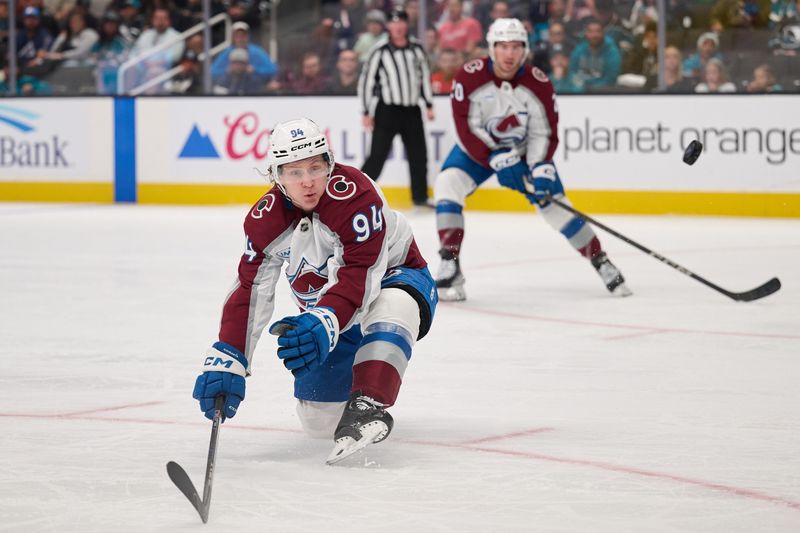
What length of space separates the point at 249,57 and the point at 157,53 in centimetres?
84

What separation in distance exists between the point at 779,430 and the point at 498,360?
1272 millimetres

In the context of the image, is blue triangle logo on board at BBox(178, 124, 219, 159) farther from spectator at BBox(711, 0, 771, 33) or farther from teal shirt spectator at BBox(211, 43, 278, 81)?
spectator at BBox(711, 0, 771, 33)

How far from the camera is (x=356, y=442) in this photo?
313 cm

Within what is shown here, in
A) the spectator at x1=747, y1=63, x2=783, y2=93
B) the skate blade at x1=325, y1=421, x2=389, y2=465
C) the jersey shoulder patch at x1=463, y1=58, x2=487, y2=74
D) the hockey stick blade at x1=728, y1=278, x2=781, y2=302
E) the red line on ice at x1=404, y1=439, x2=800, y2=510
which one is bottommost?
the hockey stick blade at x1=728, y1=278, x2=781, y2=302

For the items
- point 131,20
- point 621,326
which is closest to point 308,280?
point 621,326

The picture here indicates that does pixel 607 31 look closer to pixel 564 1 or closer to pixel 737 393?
pixel 564 1

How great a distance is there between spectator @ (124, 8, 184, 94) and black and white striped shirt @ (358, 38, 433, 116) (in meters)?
1.85

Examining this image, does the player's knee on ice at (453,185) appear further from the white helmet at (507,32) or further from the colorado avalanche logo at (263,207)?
the colorado avalanche logo at (263,207)

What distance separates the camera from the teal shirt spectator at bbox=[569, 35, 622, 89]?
10.1 meters

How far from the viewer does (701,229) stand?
29.8 feet

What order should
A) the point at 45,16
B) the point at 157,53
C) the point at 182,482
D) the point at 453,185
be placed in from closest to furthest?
the point at 182,482 < the point at 453,185 < the point at 157,53 < the point at 45,16

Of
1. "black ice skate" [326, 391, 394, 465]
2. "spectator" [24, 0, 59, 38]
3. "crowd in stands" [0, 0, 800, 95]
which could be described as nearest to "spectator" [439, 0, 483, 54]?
"crowd in stands" [0, 0, 800, 95]

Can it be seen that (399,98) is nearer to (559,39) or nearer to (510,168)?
(559,39)

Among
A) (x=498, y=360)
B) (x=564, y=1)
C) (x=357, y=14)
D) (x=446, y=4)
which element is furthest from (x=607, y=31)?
(x=498, y=360)
